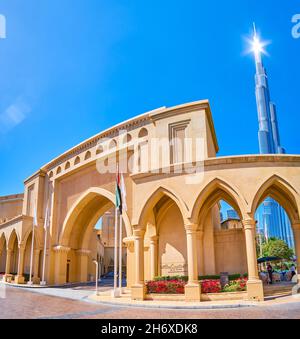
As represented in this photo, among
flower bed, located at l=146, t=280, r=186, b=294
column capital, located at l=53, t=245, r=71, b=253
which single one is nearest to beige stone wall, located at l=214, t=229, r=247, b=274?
flower bed, located at l=146, t=280, r=186, b=294

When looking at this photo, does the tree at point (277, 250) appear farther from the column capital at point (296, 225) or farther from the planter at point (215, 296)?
the planter at point (215, 296)

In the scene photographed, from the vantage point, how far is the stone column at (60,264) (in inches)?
1220

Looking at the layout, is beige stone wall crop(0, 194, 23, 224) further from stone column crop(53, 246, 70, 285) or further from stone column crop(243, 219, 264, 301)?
stone column crop(243, 219, 264, 301)

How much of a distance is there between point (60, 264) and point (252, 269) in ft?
67.8

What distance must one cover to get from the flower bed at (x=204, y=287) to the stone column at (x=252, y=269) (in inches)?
36.5

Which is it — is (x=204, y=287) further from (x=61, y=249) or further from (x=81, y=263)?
(x=81, y=263)

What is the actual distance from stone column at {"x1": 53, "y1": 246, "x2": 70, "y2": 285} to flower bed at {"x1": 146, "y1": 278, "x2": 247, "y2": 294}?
15.7 meters

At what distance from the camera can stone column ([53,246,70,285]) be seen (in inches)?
1220

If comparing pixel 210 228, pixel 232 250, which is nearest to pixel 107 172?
pixel 210 228
